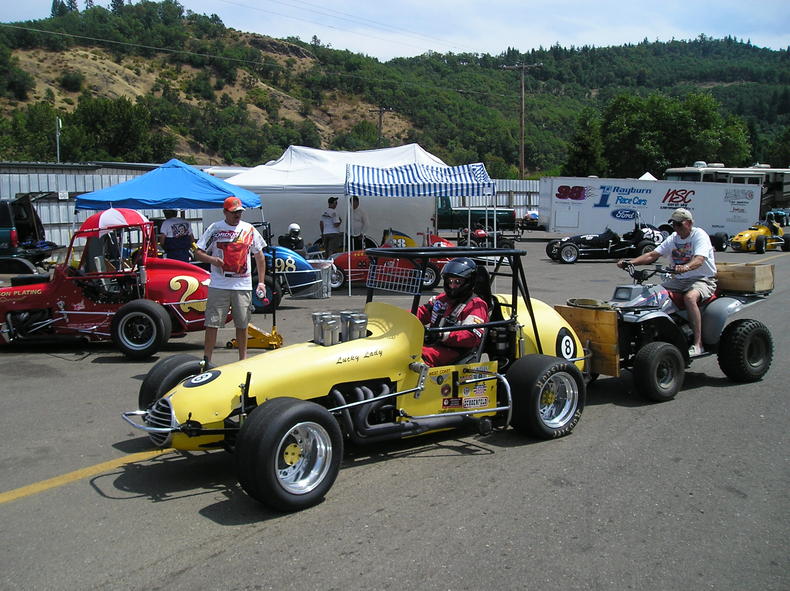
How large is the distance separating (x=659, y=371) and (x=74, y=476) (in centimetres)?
522

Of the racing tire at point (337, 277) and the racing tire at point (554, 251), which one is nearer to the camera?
the racing tire at point (337, 277)

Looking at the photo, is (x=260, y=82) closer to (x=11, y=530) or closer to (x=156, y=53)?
(x=156, y=53)

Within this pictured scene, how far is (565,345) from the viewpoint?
644 cm

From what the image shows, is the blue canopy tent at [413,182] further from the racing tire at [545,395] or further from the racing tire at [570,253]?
the racing tire at [545,395]

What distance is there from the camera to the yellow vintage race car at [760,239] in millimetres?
27375

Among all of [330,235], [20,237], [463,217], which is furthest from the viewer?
[463,217]

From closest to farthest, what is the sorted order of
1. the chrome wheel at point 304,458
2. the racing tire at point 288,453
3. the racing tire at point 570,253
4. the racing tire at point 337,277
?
the racing tire at point 288,453 → the chrome wheel at point 304,458 → the racing tire at point 337,277 → the racing tire at point 570,253

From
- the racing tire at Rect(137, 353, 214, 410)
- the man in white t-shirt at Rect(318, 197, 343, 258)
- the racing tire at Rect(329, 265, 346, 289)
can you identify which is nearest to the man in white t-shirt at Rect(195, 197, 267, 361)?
the racing tire at Rect(137, 353, 214, 410)

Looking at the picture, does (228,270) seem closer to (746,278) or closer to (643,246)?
(746,278)

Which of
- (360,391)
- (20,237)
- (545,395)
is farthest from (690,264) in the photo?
(20,237)

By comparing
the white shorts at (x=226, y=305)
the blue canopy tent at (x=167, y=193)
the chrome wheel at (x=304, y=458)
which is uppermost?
the blue canopy tent at (x=167, y=193)

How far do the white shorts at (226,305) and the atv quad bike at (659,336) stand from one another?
3287 millimetres

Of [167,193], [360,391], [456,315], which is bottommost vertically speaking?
[360,391]

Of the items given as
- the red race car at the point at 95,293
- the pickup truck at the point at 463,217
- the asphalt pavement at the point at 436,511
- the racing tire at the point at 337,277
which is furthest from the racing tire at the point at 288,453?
the pickup truck at the point at 463,217
